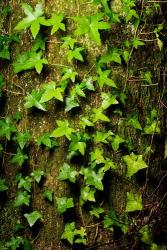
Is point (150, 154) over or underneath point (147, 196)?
over

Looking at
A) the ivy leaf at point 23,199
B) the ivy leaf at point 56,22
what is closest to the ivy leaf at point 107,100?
the ivy leaf at point 56,22

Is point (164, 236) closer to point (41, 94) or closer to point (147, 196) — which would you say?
point (147, 196)

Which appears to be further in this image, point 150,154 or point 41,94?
point 150,154

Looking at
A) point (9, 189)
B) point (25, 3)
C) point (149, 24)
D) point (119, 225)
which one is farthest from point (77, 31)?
point (119, 225)

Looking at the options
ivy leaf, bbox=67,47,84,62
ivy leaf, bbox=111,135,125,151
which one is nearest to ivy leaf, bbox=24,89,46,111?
ivy leaf, bbox=67,47,84,62

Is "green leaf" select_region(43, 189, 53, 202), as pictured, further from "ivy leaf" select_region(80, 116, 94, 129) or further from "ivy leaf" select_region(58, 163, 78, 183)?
"ivy leaf" select_region(80, 116, 94, 129)

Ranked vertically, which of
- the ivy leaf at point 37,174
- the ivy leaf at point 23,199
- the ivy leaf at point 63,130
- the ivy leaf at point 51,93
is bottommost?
Answer: the ivy leaf at point 23,199

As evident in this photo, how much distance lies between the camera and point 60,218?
2.26 metres

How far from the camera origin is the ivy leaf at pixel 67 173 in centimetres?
220

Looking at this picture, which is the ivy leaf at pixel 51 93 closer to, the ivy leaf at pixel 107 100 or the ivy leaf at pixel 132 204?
the ivy leaf at pixel 107 100

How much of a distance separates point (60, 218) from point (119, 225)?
413 mm

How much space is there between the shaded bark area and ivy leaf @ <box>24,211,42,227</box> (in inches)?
1.4

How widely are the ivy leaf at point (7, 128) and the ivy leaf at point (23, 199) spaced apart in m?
0.40

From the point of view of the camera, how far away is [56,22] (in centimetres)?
208
